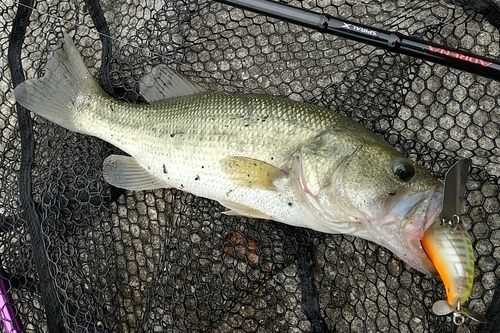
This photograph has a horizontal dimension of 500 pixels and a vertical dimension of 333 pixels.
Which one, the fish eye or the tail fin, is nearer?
the fish eye

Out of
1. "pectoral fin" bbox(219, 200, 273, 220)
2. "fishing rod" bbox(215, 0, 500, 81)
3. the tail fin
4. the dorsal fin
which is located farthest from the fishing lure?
the tail fin

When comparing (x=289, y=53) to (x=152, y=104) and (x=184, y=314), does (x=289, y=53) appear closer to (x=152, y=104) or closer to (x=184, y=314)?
(x=152, y=104)

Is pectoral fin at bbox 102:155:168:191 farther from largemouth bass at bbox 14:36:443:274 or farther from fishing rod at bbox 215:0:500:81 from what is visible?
fishing rod at bbox 215:0:500:81

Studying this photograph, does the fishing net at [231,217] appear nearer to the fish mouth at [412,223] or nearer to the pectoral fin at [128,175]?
the pectoral fin at [128,175]

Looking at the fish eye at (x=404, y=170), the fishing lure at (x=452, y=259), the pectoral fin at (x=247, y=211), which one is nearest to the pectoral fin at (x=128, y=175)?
the pectoral fin at (x=247, y=211)

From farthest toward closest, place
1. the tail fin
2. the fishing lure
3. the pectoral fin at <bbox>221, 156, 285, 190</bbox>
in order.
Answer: the tail fin < the pectoral fin at <bbox>221, 156, 285, 190</bbox> < the fishing lure

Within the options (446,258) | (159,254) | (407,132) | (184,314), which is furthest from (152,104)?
(446,258)

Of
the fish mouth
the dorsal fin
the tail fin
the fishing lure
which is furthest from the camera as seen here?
the tail fin

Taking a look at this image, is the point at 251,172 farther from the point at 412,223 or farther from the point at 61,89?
the point at 61,89
